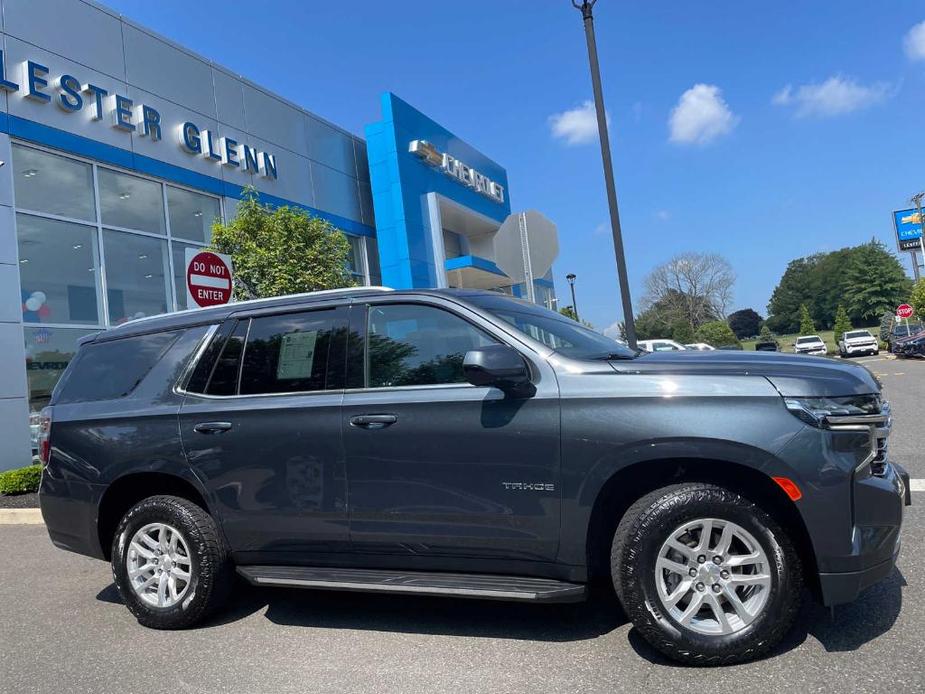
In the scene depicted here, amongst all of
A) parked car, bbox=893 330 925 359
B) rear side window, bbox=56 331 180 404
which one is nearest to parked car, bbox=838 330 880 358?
parked car, bbox=893 330 925 359

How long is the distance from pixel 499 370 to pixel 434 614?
1711mm

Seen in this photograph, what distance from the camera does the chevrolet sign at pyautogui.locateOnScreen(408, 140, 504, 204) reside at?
2138cm

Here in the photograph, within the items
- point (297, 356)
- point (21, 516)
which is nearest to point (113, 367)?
point (297, 356)

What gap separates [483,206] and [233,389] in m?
23.4

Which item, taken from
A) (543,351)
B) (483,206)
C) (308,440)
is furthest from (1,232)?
(483,206)

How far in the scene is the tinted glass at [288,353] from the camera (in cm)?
390

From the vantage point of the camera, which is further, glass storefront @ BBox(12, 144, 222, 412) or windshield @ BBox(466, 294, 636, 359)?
glass storefront @ BBox(12, 144, 222, 412)

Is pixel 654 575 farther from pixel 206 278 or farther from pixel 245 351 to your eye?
pixel 206 278

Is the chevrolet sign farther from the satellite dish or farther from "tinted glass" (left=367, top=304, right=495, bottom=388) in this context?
"tinted glass" (left=367, top=304, right=495, bottom=388)

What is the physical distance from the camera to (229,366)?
415 centimetres

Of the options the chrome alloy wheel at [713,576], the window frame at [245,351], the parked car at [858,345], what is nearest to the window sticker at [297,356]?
the window frame at [245,351]

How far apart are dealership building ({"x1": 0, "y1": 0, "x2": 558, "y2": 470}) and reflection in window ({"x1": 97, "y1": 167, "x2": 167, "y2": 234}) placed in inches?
1.0

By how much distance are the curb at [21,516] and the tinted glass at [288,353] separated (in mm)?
5538

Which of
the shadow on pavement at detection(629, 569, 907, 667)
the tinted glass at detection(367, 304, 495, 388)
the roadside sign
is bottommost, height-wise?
the shadow on pavement at detection(629, 569, 907, 667)
